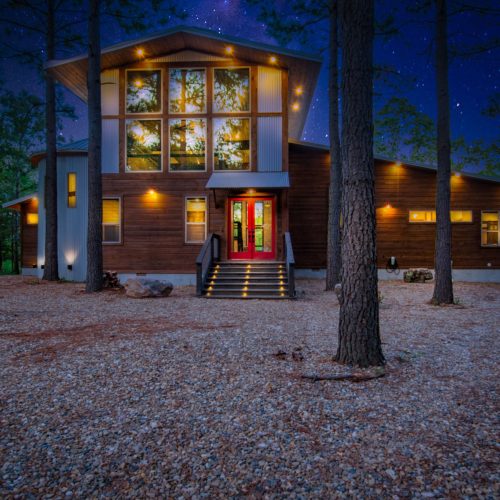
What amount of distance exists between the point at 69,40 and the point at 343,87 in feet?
45.4

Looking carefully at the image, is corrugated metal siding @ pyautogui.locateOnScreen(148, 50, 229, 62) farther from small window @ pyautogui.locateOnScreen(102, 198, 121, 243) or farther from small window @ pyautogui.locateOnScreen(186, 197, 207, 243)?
small window @ pyautogui.locateOnScreen(102, 198, 121, 243)

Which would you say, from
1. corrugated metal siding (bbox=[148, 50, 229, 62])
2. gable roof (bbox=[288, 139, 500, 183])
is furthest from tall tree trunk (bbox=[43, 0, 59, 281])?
gable roof (bbox=[288, 139, 500, 183])

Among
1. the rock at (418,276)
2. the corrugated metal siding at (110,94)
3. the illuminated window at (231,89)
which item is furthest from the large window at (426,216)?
the corrugated metal siding at (110,94)

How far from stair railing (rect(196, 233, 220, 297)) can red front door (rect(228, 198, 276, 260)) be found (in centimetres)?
54

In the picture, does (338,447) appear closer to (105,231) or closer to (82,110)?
(105,231)

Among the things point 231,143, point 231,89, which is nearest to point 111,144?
point 231,143

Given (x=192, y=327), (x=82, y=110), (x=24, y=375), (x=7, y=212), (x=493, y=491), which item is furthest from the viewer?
(x=7, y=212)

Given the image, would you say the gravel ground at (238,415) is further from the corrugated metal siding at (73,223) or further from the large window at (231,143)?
the corrugated metal siding at (73,223)

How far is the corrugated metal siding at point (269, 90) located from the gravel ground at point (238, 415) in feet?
30.5

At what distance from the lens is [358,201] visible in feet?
13.6

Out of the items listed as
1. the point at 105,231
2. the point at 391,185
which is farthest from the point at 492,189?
the point at 105,231

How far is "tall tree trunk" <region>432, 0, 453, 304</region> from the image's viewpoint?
866 cm

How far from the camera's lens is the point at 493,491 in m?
2.07

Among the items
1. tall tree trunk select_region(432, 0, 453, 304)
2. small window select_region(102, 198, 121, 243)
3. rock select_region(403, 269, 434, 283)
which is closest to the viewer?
tall tree trunk select_region(432, 0, 453, 304)
